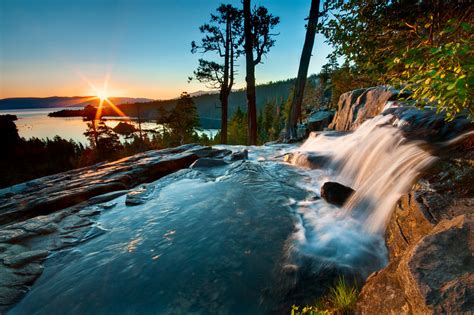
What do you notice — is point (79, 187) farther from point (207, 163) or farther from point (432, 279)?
point (432, 279)

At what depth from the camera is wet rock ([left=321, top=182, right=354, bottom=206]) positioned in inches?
225

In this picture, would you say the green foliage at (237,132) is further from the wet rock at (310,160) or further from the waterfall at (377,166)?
the waterfall at (377,166)

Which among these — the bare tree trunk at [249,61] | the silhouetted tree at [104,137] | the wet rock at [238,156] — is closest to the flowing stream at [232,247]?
the wet rock at [238,156]

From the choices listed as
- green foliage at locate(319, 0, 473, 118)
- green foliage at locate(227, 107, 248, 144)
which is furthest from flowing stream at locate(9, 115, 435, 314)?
green foliage at locate(227, 107, 248, 144)

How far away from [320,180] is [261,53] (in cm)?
1111

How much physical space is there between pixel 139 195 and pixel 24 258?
116 inches

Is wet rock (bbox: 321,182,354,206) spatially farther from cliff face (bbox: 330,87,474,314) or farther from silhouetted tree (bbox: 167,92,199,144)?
silhouetted tree (bbox: 167,92,199,144)

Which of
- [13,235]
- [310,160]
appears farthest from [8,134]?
[310,160]

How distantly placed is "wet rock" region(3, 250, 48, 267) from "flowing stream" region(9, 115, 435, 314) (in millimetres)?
209

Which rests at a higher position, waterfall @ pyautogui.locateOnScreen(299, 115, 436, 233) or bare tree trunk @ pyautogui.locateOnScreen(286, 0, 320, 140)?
bare tree trunk @ pyautogui.locateOnScreen(286, 0, 320, 140)

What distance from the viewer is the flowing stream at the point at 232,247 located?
3.14m

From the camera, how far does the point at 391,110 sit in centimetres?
811

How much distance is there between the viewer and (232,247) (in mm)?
4203

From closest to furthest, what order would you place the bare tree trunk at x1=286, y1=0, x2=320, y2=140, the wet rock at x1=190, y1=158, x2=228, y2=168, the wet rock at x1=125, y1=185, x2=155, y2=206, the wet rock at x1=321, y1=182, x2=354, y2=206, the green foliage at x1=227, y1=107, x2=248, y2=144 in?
the wet rock at x1=321, y1=182, x2=354, y2=206, the wet rock at x1=125, y1=185, x2=155, y2=206, the wet rock at x1=190, y1=158, x2=228, y2=168, the bare tree trunk at x1=286, y1=0, x2=320, y2=140, the green foliage at x1=227, y1=107, x2=248, y2=144
